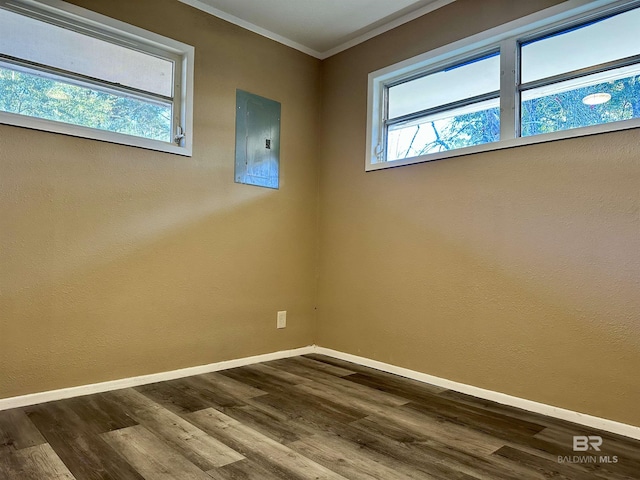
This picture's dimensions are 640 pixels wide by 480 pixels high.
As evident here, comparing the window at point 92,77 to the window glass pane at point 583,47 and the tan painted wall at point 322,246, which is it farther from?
the window glass pane at point 583,47

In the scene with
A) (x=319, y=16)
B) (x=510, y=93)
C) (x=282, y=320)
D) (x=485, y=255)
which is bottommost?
(x=282, y=320)

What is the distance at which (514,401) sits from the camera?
2.39m

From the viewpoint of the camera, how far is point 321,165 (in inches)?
143

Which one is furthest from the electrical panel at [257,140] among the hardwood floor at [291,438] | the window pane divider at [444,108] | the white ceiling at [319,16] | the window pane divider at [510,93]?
the window pane divider at [510,93]

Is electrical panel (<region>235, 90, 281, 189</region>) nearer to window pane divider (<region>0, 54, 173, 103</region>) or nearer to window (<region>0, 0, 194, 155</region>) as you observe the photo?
window (<region>0, 0, 194, 155</region>)

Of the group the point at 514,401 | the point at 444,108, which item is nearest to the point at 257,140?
the point at 444,108

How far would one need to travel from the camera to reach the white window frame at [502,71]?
2223 mm

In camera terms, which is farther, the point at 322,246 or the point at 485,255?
the point at 322,246

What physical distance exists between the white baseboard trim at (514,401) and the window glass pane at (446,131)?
4.97 feet

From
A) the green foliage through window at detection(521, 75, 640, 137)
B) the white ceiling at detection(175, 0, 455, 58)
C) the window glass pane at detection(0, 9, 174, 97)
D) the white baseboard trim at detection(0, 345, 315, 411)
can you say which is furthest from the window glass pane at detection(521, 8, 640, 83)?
the white baseboard trim at detection(0, 345, 315, 411)

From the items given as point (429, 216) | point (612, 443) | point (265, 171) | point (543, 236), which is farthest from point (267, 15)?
point (612, 443)

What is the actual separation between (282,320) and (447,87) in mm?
2098

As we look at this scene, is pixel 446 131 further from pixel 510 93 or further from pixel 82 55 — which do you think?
pixel 82 55

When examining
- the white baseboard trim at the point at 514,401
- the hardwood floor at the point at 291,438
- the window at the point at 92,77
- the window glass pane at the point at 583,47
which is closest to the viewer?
the hardwood floor at the point at 291,438
